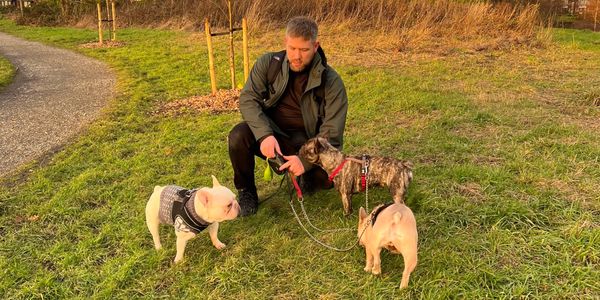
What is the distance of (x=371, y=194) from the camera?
4148 millimetres

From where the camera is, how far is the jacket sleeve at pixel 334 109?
3.76 meters

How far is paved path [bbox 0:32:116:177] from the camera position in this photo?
586cm

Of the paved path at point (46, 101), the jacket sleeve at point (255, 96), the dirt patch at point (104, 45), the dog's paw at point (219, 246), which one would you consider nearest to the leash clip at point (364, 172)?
the jacket sleeve at point (255, 96)

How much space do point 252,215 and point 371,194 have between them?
116 centimetres

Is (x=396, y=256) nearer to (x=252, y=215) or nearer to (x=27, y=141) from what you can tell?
(x=252, y=215)

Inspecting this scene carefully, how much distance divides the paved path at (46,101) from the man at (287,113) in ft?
9.79

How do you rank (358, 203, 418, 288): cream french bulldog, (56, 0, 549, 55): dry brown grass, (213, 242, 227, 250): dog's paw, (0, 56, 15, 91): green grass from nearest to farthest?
(358, 203, 418, 288): cream french bulldog < (213, 242, 227, 250): dog's paw < (0, 56, 15, 91): green grass < (56, 0, 549, 55): dry brown grass

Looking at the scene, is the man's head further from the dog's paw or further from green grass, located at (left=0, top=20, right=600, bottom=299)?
the dog's paw

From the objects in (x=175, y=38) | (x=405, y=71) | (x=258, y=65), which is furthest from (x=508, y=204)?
(x=175, y=38)

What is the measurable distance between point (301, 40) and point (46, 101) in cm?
715

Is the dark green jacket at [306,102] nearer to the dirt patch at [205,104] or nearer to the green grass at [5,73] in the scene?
the dirt patch at [205,104]

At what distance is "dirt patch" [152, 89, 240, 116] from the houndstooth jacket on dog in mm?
4277

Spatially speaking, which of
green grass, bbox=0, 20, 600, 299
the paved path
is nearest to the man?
green grass, bbox=0, 20, 600, 299

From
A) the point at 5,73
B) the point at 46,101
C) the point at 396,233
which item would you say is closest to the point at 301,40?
the point at 396,233
